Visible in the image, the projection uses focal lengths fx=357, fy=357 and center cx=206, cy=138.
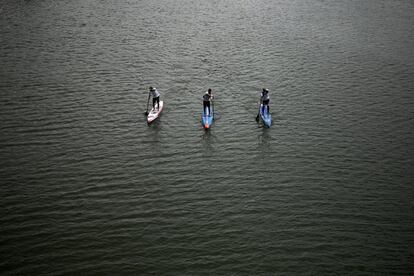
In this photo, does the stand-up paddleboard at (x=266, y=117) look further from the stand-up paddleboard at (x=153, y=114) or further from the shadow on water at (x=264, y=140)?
the stand-up paddleboard at (x=153, y=114)

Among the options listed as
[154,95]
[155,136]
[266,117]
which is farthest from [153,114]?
[266,117]

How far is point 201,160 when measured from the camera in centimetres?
2262

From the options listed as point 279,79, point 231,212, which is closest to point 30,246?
point 231,212

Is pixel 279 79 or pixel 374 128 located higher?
pixel 279 79

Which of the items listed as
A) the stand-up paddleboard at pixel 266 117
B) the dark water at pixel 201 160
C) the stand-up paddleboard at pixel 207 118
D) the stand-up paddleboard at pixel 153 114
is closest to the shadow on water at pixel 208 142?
the dark water at pixel 201 160

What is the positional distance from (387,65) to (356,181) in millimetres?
24392

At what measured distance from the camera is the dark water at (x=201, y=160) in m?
16.3

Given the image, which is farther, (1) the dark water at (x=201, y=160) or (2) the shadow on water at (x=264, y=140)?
(2) the shadow on water at (x=264, y=140)

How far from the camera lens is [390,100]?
3177 centimetres

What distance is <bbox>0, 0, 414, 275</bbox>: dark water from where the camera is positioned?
16344 millimetres

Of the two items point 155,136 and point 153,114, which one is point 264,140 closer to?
point 155,136

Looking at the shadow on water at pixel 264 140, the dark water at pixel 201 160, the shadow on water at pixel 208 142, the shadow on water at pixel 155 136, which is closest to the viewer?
the dark water at pixel 201 160

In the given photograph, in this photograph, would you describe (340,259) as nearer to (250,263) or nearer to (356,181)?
(250,263)

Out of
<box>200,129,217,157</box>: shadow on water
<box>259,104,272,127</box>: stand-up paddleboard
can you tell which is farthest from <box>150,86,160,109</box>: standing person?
<box>259,104,272,127</box>: stand-up paddleboard
